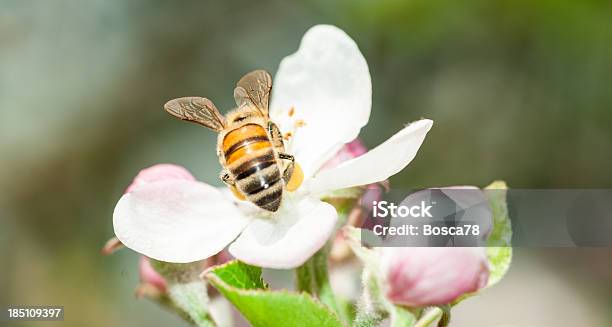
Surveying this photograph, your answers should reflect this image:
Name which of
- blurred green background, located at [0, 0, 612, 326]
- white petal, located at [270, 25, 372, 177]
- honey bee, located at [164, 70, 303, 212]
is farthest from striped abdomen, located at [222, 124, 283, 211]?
blurred green background, located at [0, 0, 612, 326]

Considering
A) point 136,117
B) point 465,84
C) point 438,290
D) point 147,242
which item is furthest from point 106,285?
point 438,290

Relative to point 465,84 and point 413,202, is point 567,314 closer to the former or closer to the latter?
point 465,84

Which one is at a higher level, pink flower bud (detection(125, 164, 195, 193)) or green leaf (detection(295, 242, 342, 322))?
pink flower bud (detection(125, 164, 195, 193))

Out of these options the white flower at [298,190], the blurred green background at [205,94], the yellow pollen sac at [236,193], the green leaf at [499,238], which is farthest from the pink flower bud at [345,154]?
the blurred green background at [205,94]

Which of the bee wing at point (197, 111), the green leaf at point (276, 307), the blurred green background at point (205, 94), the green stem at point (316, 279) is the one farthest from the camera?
the blurred green background at point (205, 94)

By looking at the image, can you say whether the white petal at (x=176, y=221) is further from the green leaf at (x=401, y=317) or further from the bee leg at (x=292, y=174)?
the green leaf at (x=401, y=317)

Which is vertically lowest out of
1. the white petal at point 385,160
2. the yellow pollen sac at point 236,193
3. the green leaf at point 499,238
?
the green leaf at point 499,238

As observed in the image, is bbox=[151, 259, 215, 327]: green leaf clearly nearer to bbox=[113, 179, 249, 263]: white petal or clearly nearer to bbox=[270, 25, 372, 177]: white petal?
bbox=[113, 179, 249, 263]: white petal
